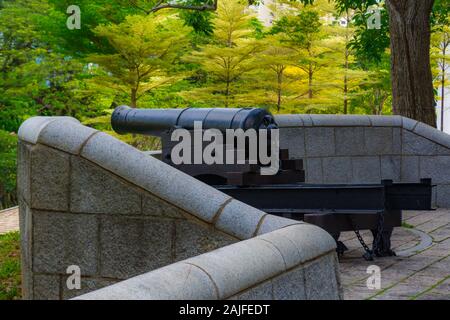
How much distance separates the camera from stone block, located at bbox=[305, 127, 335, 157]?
1288cm

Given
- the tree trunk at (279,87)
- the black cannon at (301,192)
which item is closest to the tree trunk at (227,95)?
the tree trunk at (279,87)

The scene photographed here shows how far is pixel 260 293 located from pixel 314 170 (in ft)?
27.5

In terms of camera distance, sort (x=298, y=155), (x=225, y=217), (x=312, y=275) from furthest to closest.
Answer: (x=298, y=155), (x=225, y=217), (x=312, y=275)

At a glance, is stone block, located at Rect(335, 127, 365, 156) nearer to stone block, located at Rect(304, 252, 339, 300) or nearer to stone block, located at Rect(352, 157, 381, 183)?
stone block, located at Rect(352, 157, 381, 183)

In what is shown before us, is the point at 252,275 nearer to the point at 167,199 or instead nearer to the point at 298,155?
the point at 167,199

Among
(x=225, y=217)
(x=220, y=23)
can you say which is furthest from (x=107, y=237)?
(x=220, y=23)

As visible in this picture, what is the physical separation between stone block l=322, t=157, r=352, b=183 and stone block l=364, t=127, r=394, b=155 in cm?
51

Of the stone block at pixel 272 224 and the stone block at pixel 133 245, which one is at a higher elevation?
the stone block at pixel 272 224

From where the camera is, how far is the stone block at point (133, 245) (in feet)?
21.3

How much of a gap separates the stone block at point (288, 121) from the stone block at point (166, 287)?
8437 millimetres

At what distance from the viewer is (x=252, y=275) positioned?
452 centimetres

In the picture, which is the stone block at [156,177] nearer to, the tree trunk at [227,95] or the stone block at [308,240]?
the stone block at [308,240]

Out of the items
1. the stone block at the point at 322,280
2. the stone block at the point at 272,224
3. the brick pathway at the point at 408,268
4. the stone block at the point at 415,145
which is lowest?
the brick pathway at the point at 408,268
